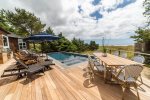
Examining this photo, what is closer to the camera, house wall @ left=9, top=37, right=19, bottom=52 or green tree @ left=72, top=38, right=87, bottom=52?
house wall @ left=9, top=37, right=19, bottom=52

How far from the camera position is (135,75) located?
2.75 meters

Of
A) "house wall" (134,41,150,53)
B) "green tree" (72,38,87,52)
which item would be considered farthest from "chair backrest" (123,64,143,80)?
"green tree" (72,38,87,52)

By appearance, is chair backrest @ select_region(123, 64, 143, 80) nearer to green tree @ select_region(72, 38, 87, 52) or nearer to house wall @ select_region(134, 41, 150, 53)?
house wall @ select_region(134, 41, 150, 53)

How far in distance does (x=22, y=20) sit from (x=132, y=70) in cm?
2556

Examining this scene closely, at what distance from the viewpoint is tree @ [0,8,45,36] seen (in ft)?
75.4

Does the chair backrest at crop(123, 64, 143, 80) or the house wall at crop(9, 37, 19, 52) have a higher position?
the house wall at crop(9, 37, 19, 52)

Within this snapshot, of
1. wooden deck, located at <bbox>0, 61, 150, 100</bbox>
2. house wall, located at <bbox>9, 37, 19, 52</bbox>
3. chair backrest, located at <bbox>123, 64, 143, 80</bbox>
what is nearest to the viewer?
chair backrest, located at <bbox>123, 64, 143, 80</bbox>

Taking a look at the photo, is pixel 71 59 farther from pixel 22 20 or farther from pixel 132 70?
pixel 22 20

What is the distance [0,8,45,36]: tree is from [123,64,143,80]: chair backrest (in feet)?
81.6

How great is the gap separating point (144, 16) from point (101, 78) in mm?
→ 11617

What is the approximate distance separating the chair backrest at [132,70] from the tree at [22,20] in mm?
24877

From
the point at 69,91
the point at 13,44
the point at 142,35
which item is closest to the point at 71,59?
the point at 69,91

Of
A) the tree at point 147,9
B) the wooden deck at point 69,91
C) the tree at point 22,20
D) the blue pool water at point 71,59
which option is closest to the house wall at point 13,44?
the tree at point 22,20

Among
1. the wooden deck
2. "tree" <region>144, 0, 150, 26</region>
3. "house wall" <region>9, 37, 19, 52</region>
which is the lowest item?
the wooden deck
